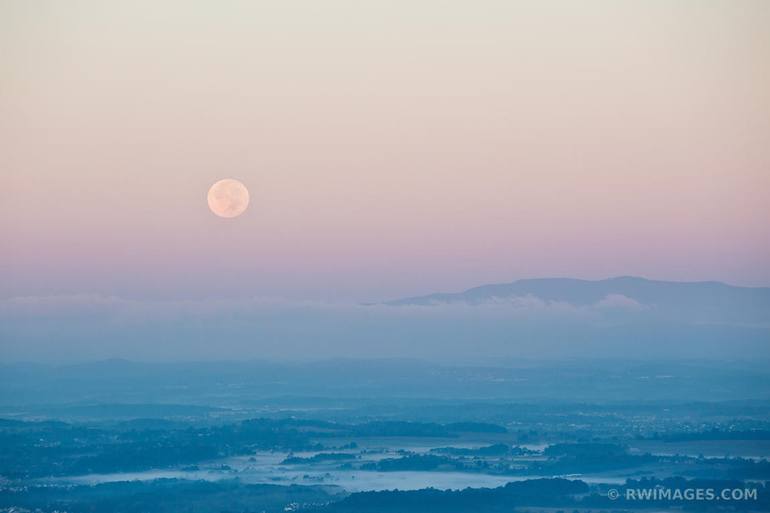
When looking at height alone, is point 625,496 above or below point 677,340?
below

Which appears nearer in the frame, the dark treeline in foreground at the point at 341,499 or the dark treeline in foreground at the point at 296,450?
the dark treeline in foreground at the point at 341,499

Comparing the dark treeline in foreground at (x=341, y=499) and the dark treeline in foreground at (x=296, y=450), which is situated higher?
the dark treeline in foreground at (x=296, y=450)

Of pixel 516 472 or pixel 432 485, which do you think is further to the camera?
pixel 516 472

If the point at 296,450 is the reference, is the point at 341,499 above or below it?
below

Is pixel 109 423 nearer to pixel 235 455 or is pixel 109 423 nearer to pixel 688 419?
pixel 235 455

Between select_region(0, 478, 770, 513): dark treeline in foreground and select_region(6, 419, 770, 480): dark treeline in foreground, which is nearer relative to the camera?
select_region(0, 478, 770, 513): dark treeline in foreground

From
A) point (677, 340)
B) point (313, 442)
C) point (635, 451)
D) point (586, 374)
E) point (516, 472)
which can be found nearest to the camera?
point (516, 472)

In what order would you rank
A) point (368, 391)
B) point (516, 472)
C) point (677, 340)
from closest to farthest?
point (516, 472), point (368, 391), point (677, 340)

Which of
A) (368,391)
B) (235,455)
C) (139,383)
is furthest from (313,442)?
(139,383)

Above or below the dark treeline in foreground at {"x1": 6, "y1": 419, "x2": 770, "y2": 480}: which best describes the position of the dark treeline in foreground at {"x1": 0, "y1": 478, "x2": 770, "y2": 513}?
below

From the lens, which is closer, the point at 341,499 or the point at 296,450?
the point at 341,499

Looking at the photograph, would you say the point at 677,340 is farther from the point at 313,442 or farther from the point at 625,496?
the point at 625,496
